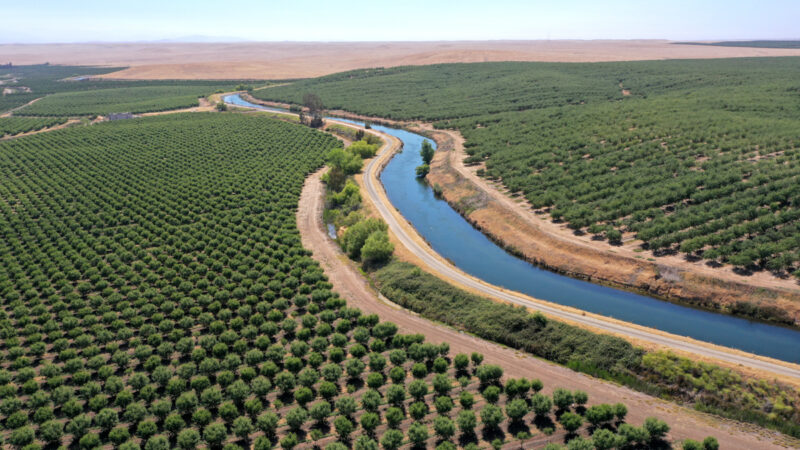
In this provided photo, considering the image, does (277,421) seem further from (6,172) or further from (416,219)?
(6,172)

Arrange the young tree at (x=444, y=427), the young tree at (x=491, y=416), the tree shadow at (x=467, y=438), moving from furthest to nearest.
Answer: the young tree at (x=491, y=416) → the tree shadow at (x=467, y=438) → the young tree at (x=444, y=427)

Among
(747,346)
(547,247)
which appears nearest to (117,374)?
(547,247)

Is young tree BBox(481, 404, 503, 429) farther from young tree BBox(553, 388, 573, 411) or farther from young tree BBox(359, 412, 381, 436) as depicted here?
young tree BBox(359, 412, 381, 436)

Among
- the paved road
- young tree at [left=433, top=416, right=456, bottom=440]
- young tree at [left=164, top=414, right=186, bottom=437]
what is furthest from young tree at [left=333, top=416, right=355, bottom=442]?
the paved road

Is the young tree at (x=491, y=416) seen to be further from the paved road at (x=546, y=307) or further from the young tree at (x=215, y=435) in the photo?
the young tree at (x=215, y=435)

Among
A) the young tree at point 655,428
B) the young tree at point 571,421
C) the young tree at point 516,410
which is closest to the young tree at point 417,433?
the young tree at point 516,410

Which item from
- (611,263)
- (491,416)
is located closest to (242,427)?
(491,416)
